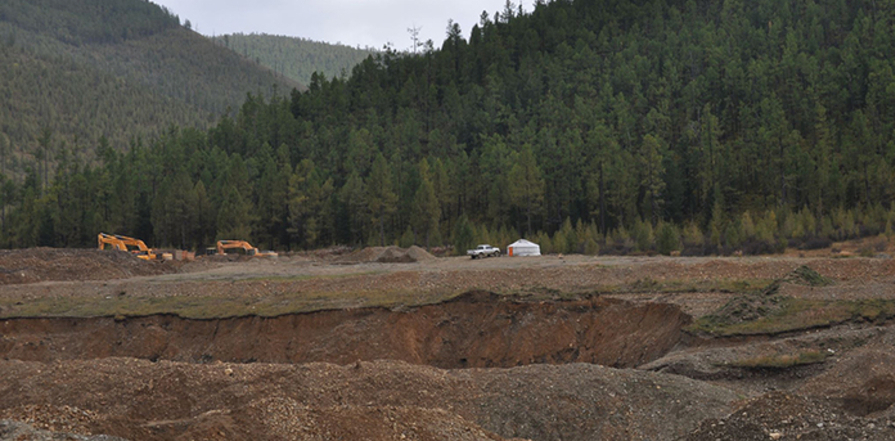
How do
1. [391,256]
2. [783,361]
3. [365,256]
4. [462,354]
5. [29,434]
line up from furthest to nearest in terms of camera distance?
[365,256]
[391,256]
[462,354]
[783,361]
[29,434]

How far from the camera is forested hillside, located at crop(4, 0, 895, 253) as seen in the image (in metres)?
69.6

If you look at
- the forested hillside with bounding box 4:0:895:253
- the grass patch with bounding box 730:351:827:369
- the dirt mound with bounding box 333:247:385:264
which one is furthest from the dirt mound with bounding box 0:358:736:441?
the forested hillside with bounding box 4:0:895:253

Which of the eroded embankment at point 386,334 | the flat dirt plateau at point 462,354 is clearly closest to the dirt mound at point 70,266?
the flat dirt plateau at point 462,354

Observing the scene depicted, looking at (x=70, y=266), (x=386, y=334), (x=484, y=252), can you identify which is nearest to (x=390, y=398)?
(x=386, y=334)

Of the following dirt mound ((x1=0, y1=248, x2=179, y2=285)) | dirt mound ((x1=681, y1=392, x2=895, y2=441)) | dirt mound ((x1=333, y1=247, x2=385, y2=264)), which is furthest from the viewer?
dirt mound ((x1=333, y1=247, x2=385, y2=264))

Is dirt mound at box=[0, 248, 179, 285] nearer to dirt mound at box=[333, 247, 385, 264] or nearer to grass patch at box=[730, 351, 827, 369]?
dirt mound at box=[333, 247, 385, 264]

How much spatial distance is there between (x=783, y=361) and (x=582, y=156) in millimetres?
69211

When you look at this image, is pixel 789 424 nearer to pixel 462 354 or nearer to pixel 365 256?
pixel 462 354

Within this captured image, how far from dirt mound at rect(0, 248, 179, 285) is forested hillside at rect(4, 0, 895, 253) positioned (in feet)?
90.8

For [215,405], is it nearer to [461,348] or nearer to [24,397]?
[24,397]

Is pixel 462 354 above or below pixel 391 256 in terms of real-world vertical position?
below

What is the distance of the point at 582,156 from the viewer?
276 ft

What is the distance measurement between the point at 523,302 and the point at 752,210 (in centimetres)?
5304

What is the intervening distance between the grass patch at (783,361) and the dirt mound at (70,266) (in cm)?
3848
